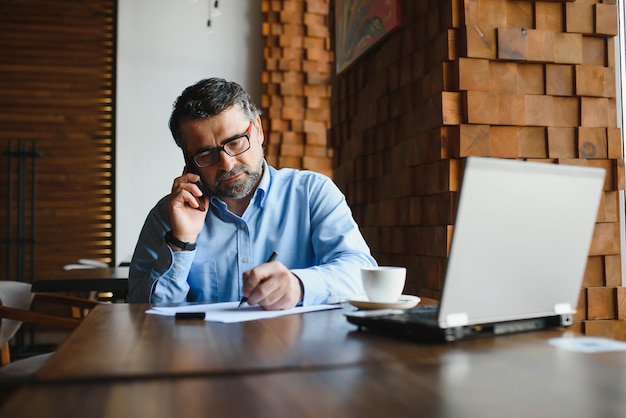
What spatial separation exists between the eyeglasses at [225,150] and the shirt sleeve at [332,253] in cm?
30

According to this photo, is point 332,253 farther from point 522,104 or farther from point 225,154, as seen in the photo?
point 522,104

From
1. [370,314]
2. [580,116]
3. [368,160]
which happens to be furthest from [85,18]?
[370,314]

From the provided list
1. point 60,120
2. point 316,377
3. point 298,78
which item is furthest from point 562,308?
point 60,120

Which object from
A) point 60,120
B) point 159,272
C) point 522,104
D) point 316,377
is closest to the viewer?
point 316,377

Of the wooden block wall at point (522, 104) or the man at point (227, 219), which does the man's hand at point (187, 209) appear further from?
the wooden block wall at point (522, 104)

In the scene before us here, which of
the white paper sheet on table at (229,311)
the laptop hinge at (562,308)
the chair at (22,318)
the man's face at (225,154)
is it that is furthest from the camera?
the chair at (22,318)

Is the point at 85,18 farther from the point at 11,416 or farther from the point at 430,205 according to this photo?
the point at 11,416

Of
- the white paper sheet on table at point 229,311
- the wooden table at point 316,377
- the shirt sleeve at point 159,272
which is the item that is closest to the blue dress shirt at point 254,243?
the shirt sleeve at point 159,272

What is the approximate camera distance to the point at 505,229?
966mm

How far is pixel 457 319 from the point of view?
0.99 m

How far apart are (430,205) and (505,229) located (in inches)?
55.4

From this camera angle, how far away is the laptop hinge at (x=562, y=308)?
1.12 m

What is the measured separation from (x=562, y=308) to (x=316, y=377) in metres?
0.57

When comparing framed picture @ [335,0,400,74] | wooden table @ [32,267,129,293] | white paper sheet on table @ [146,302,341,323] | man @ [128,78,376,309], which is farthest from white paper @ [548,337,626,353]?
wooden table @ [32,267,129,293]
